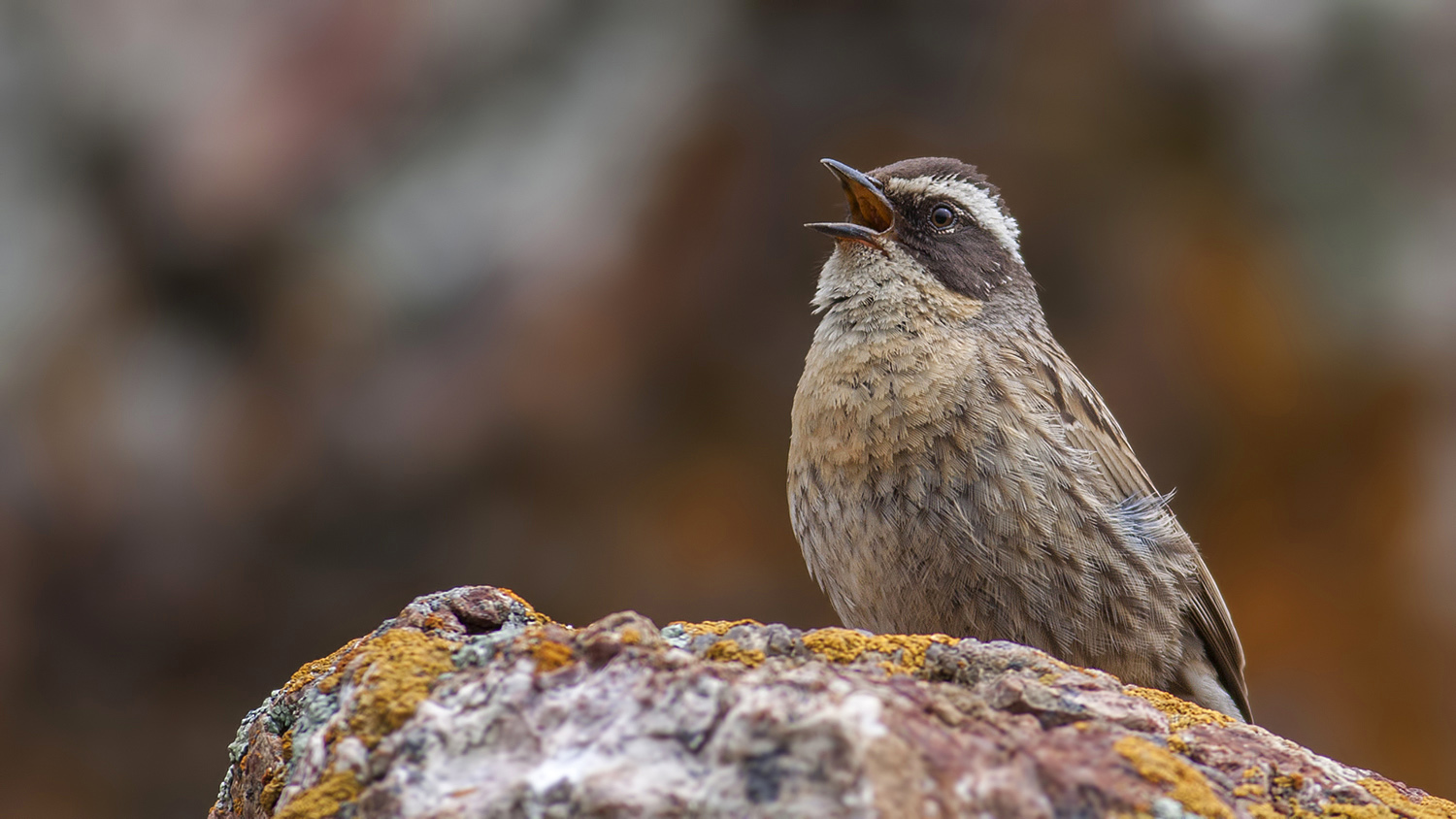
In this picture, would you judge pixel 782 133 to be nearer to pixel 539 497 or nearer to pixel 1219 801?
pixel 539 497

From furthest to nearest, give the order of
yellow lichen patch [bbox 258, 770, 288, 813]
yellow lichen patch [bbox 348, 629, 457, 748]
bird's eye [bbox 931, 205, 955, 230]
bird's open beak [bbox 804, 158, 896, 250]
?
bird's eye [bbox 931, 205, 955, 230] < bird's open beak [bbox 804, 158, 896, 250] < yellow lichen patch [bbox 258, 770, 288, 813] < yellow lichen patch [bbox 348, 629, 457, 748]

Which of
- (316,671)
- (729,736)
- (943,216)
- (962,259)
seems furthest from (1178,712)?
(943,216)

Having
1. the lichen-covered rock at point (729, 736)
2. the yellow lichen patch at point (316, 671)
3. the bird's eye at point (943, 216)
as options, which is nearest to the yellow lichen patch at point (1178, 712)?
the lichen-covered rock at point (729, 736)

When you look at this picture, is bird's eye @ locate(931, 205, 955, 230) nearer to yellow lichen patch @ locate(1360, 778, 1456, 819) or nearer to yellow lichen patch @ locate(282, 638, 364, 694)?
yellow lichen patch @ locate(1360, 778, 1456, 819)

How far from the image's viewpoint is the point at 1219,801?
237cm

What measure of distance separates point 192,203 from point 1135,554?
25.2ft

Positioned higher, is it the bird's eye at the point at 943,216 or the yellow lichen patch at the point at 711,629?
the bird's eye at the point at 943,216

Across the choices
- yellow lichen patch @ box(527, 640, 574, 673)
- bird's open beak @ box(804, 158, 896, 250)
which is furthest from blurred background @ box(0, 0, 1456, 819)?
yellow lichen patch @ box(527, 640, 574, 673)

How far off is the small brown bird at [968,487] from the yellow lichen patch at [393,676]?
85.5 inches

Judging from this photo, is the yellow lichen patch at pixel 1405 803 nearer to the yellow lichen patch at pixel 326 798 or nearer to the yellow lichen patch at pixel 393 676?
the yellow lichen patch at pixel 393 676

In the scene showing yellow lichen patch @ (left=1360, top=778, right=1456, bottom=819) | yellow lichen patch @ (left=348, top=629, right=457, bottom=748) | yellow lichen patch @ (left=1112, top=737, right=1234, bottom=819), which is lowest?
yellow lichen patch @ (left=1360, top=778, right=1456, bottom=819)

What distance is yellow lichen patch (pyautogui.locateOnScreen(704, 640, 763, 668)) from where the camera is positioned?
2621mm

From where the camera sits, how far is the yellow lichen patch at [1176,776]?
2312 mm

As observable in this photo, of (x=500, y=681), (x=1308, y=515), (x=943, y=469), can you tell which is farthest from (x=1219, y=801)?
(x=1308, y=515)
